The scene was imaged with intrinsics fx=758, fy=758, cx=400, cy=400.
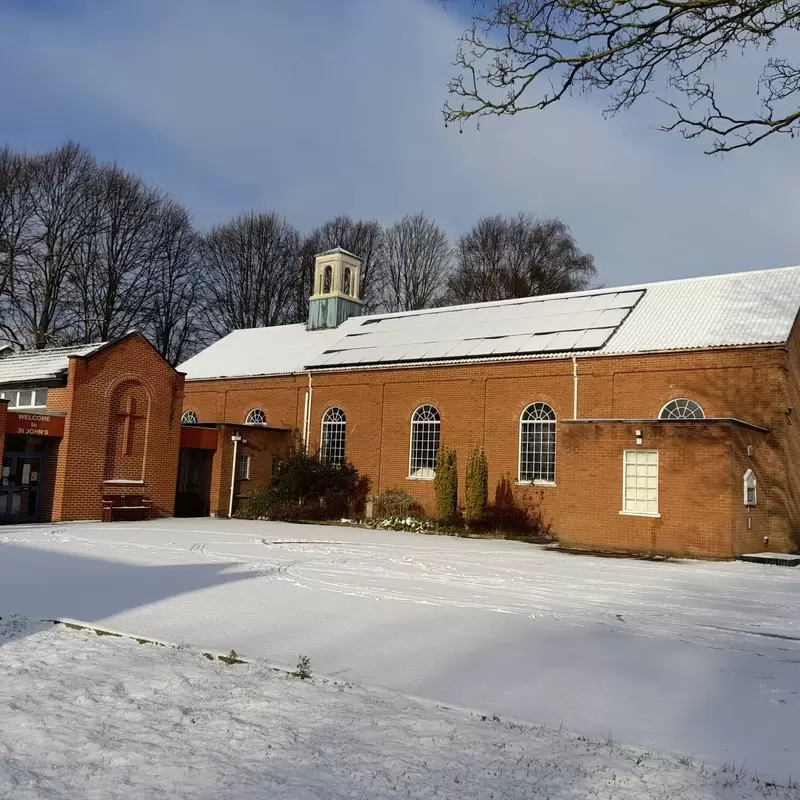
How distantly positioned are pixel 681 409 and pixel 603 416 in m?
2.13

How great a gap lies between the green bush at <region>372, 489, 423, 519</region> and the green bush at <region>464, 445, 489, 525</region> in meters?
2.13

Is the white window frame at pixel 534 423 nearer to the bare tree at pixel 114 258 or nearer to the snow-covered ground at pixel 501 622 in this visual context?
the snow-covered ground at pixel 501 622

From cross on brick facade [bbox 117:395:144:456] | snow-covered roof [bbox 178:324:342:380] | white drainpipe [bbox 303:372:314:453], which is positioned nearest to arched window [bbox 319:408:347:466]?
white drainpipe [bbox 303:372:314:453]

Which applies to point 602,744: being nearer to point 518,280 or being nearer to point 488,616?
point 488,616

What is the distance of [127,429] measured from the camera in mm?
22672

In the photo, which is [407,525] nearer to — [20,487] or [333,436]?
[333,436]

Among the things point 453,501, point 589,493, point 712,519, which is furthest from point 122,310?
point 712,519

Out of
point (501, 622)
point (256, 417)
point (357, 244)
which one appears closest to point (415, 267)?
point (357, 244)

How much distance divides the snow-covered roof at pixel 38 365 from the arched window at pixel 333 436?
863 cm

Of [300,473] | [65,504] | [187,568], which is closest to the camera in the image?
[187,568]

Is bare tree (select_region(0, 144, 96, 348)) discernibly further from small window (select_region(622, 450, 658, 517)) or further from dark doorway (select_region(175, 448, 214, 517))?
small window (select_region(622, 450, 658, 517))

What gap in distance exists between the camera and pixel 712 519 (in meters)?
16.6

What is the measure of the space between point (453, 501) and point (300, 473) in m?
5.50

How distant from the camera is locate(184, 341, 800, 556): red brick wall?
16922 millimetres
